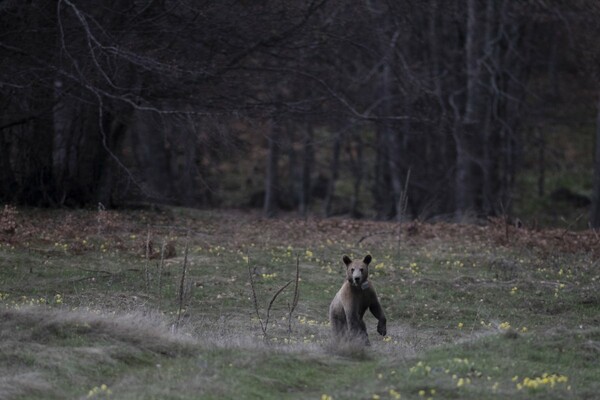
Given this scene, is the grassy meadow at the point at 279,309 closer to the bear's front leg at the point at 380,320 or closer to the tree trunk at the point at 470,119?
the bear's front leg at the point at 380,320

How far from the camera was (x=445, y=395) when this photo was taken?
10.6m

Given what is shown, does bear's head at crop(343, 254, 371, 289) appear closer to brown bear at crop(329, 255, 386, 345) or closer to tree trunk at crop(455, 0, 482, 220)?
brown bear at crop(329, 255, 386, 345)

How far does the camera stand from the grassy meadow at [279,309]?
437 inches

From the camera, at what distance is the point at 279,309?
1722cm

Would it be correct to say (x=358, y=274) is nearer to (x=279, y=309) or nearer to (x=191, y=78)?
(x=279, y=309)

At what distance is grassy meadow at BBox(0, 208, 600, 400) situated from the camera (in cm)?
1109

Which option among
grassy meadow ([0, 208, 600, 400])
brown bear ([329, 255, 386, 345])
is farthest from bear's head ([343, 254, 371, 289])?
grassy meadow ([0, 208, 600, 400])

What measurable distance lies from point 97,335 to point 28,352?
40.4 inches

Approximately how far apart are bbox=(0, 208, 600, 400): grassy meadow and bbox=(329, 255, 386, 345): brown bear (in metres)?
0.32

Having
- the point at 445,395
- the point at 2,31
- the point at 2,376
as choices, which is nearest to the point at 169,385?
the point at 2,376

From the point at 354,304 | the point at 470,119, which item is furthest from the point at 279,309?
the point at 470,119

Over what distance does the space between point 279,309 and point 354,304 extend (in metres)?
3.67

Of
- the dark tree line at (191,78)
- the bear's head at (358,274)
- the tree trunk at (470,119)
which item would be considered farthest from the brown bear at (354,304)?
the tree trunk at (470,119)

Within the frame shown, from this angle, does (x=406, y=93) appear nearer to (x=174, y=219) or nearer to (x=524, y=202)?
(x=174, y=219)
